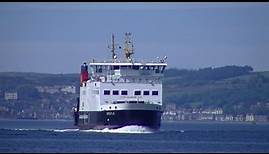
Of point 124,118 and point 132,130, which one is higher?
point 124,118

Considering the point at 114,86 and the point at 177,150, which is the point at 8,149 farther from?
the point at 114,86

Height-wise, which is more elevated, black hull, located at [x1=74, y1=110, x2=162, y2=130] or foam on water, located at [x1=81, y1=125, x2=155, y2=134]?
black hull, located at [x1=74, y1=110, x2=162, y2=130]

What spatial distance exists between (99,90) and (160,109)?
7.17 m

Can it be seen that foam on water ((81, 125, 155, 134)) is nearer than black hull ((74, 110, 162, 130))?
No

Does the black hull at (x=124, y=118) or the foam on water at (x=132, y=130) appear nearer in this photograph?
the black hull at (x=124, y=118)

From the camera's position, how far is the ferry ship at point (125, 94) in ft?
447

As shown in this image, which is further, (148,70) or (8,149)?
(148,70)

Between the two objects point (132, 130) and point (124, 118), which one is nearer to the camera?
point (124, 118)

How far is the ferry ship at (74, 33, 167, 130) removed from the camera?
447ft

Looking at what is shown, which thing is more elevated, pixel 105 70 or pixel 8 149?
pixel 105 70

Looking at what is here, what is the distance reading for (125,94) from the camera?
13950cm

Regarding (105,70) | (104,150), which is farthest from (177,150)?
(105,70)

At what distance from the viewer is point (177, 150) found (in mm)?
109062

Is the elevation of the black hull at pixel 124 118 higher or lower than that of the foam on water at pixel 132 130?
higher
